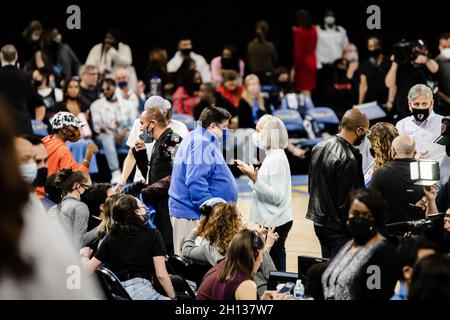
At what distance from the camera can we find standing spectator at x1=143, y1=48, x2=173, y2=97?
39.6 ft

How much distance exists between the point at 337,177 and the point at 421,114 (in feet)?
4.67

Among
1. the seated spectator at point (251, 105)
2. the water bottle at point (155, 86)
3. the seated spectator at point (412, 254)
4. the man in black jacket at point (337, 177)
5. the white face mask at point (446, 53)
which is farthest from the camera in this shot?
the water bottle at point (155, 86)

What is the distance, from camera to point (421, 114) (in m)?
6.91

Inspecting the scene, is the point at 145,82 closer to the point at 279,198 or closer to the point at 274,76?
the point at 274,76

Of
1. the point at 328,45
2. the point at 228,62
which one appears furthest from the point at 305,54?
the point at 228,62

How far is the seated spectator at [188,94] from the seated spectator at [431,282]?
8.41 meters

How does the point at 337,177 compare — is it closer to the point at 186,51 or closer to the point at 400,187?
the point at 400,187

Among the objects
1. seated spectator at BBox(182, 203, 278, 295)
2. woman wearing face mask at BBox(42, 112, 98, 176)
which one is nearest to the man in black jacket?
seated spectator at BBox(182, 203, 278, 295)

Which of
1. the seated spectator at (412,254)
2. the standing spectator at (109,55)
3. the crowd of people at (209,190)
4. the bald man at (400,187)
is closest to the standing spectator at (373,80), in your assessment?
the crowd of people at (209,190)

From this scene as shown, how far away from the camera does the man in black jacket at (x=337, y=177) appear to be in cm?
579

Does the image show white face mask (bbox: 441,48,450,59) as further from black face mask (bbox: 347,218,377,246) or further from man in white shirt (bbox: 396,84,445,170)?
black face mask (bbox: 347,218,377,246)

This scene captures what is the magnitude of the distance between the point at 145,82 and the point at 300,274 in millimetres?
7555

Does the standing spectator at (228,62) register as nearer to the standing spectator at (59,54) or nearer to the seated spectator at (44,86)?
the standing spectator at (59,54)
